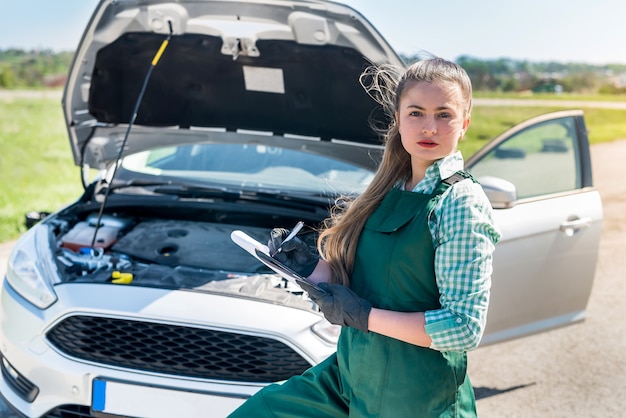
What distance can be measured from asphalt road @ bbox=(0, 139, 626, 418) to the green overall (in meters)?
1.91

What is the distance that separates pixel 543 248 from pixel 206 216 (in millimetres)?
1730

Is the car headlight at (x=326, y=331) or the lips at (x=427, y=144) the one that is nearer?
the lips at (x=427, y=144)

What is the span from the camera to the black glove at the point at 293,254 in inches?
72.3

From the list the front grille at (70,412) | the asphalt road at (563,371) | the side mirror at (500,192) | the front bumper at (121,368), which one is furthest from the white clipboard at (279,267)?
the asphalt road at (563,371)

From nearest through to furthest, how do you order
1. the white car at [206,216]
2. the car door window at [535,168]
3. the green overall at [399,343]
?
the green overall at [399,343], the white car at [206,216], the car door window at [535,168]

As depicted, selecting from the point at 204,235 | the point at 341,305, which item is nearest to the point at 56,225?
the point at 204,235

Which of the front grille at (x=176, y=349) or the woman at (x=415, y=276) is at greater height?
the woman at (x=415, y=276)

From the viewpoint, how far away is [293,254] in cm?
187

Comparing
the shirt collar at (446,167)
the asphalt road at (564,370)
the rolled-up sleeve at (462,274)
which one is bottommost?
the asphalt road at (564,370)

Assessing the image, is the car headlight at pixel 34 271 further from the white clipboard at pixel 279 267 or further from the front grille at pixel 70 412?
the white clipboard at pixel 279 267

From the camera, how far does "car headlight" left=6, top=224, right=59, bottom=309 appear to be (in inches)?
110

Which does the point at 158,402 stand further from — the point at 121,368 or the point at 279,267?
the point at 279,267

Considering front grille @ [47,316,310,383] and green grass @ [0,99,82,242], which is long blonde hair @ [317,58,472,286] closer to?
front grille @ [47,316,310,383]

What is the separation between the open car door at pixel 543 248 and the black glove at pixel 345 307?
1.75 meters
